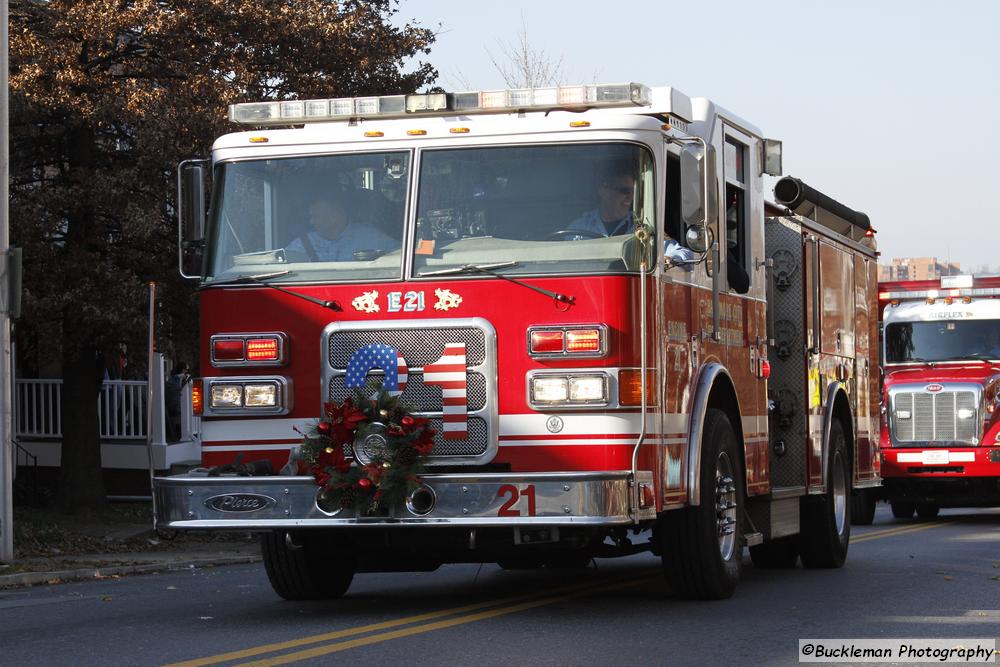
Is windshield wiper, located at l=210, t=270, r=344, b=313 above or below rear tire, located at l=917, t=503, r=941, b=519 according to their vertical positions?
above

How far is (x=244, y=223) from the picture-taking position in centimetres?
1038

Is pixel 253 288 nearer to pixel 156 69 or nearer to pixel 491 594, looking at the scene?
pixel 491 594

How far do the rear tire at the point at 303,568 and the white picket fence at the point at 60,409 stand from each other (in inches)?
616

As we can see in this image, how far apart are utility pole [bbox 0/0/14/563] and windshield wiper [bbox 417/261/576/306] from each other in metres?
7.32

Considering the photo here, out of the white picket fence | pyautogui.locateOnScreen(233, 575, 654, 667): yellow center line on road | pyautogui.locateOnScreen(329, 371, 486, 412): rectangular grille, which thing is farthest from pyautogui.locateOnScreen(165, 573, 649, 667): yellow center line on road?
the white picket fence

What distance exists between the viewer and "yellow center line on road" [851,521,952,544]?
62.0ft

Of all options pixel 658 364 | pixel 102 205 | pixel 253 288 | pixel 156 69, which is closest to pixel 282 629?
pixel 253 288

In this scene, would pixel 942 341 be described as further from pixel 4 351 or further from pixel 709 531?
pixel 709 531

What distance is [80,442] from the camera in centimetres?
2344

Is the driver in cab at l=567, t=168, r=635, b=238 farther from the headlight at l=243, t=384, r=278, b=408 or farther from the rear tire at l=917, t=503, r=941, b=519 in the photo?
the rear tire at l=917, t=503, r=941, b=519

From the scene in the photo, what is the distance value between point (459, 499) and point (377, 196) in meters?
2.02

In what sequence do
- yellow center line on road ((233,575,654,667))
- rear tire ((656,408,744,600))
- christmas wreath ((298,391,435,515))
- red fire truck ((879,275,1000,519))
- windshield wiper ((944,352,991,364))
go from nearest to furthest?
yellow center line on road ((233,575,654,667)) < christmas wreath ((298,391,435,515)) < rear tire ((656,408,744,600)) < red fire truck ((879,275,1000,519)) < windshield wiper ((944,352,991,364))

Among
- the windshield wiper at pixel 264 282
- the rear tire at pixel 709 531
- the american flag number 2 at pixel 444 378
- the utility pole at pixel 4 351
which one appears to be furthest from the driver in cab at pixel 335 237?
the utility pole at pixel 4 351

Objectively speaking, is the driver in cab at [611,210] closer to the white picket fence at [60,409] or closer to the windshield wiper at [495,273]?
the windshield wiper at [495,273]
